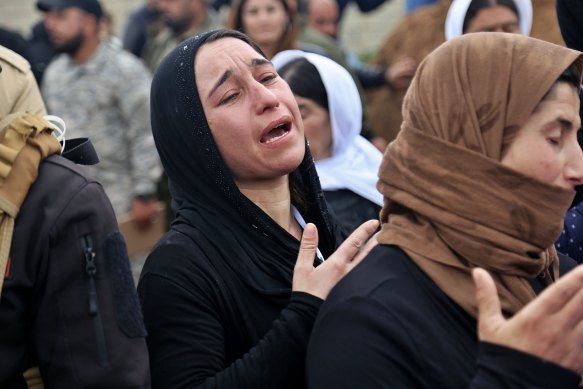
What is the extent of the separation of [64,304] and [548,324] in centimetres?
105

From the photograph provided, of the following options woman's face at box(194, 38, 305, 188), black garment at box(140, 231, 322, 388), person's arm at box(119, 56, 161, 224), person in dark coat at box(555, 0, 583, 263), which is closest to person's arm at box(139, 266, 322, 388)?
black garment at box(140, 231, 322, 388)

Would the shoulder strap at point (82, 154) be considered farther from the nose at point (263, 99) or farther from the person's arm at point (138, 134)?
the person's arm at point (138, 134)

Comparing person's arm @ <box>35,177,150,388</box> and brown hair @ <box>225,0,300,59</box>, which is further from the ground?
person's arm @ <box>35,177,150,388</box>

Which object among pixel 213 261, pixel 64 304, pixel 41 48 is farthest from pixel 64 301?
pixel 41 48

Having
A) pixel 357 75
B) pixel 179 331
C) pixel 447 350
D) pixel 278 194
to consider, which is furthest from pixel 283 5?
pixel 447 350

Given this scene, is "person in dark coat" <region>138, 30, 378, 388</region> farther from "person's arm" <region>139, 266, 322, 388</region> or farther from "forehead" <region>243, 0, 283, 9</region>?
"forehead" <region>243, 0, 283, 9</region>

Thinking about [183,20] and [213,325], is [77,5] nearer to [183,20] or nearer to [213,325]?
[183,20]

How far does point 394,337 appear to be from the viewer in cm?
207

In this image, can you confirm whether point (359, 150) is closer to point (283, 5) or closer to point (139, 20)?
point (283, 5)

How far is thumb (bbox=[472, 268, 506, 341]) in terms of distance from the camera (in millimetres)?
1946

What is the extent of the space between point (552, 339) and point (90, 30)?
16.9 feet

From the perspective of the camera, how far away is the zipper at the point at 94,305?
7.64 feet

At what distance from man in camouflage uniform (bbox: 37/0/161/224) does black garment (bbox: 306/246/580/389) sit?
3.86 metres

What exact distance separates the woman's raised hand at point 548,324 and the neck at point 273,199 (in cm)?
100
